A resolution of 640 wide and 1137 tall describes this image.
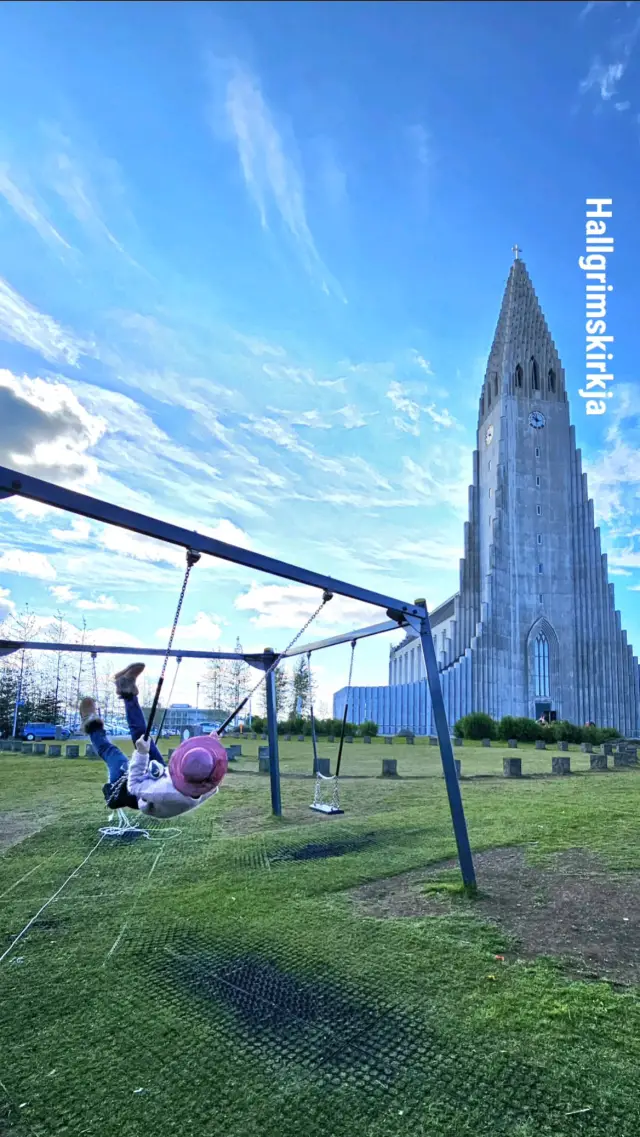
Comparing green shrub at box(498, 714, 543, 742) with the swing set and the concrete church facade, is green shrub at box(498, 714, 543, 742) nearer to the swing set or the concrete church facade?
the concrete church facade

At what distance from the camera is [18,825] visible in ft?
35.4

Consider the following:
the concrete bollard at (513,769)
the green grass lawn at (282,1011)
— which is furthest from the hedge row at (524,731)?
the green grass lawn at (282,1011)

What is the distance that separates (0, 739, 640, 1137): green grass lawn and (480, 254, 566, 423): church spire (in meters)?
63.4

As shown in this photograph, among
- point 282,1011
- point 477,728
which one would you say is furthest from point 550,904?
point 477,728

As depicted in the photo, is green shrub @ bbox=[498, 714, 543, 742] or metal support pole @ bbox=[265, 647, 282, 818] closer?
metal support pole @ bbox=[265, 647, 282, 818]

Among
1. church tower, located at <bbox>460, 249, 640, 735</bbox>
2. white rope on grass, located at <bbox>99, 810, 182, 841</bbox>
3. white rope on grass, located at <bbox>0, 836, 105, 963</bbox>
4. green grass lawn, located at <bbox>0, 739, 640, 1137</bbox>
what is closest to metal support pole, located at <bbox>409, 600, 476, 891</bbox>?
green grass lawn, located at <bbox>0, 739, 640, 1137</bbox>

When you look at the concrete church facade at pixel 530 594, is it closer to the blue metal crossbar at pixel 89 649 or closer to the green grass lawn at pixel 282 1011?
the blue metal crossbar at pixel 89 649

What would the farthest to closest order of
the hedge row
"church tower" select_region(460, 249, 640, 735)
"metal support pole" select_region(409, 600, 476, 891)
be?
"church tower" select_region(460, 249, 640, 735) → the hedge row → "metal support pole" select_region(409, 600, 476, 891)

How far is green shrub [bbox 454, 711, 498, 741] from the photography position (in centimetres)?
4272

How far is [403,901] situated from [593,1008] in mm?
2485

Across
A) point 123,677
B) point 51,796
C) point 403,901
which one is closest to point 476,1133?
point 403,901

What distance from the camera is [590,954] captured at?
17.4ft

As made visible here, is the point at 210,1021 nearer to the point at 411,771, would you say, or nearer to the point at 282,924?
the point at 282,924

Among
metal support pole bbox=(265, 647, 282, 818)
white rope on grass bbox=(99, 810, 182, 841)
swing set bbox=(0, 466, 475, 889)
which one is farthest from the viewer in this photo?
metal support pole bbox=(265, 647, 282, 818)
